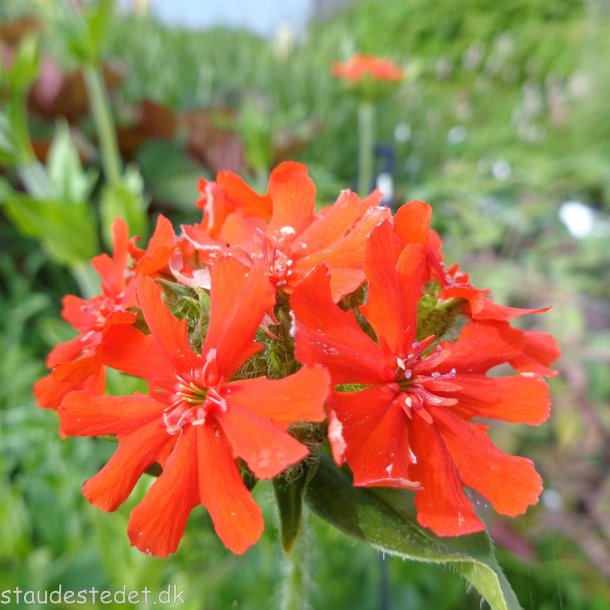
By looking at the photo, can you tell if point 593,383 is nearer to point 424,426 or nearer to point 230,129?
point 424,426

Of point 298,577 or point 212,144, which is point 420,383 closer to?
point 298,577

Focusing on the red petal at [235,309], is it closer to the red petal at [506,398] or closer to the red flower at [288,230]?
the red flower at [288,230]

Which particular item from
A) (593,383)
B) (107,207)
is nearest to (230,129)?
(107,207)

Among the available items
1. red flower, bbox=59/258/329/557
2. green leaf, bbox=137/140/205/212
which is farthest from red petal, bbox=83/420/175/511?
green leaf, bbox=137/140/205/212

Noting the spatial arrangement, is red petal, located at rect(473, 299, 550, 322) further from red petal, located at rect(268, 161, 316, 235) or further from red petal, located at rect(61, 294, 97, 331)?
red petal, located at rect(61, 294, 97, 331)

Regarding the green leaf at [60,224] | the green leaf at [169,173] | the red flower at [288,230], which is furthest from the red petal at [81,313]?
the green leaf at [169,173]

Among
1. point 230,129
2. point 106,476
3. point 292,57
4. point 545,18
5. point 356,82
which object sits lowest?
point 545,18

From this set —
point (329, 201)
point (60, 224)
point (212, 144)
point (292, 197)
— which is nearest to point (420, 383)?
point (292, 197)
